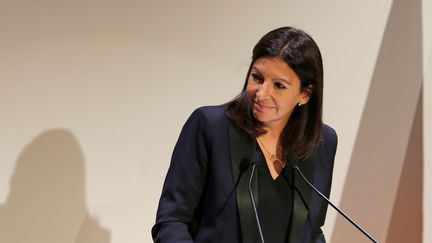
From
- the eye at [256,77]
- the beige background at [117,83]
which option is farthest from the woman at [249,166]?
the beige background at [117,83]

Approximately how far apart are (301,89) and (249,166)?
0.68 ft

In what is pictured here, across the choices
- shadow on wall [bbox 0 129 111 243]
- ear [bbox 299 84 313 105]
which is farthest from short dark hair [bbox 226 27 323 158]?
shadow on wall [bbox 0 129 111 243]

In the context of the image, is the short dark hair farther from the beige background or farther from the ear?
the beige background

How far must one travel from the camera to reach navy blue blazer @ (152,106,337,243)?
3.94 feet

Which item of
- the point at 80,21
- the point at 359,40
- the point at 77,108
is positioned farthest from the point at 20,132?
the point at 359,40

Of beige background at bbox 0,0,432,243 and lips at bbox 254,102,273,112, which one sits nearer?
lips at bbox 254,102,273,112

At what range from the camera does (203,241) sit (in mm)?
1230

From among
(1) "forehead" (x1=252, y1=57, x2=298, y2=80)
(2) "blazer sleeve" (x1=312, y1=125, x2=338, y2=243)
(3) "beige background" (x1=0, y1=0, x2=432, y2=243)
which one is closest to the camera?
(1) "forehead" (x1=252, y1=57, x2=298, y2=80)

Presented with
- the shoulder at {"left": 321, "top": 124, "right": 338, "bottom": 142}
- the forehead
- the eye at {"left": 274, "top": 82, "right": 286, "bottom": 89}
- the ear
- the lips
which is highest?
the forehead

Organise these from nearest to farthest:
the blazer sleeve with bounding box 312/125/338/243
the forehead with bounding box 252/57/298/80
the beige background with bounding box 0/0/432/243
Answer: the forehead with bounding box 252/57/298/80, the blazer sleeve with bounding box 312/125/338/243, the beige background with bounding box 0/0/432/243

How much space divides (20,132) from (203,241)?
29.2 inches

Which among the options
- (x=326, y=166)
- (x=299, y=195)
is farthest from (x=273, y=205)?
(x=326, y=166)

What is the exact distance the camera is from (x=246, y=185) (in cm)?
122

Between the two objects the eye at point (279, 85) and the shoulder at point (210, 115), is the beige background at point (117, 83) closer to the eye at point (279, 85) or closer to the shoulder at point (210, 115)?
the shoulder at point (210, 115)
